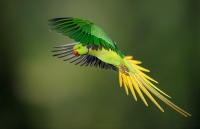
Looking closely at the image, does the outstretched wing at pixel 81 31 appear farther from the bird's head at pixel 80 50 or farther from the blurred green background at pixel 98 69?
the blurred green background at pixel 98 69

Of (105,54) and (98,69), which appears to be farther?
(98,69)

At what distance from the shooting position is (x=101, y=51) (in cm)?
33

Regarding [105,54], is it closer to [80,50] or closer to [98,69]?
[80,50]

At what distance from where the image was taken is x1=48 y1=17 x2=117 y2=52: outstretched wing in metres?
0.28

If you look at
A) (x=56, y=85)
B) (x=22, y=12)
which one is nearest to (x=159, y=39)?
(x=56, y=85)

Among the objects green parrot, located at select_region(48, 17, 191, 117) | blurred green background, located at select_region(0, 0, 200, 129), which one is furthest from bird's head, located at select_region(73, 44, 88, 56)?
blurred green background, located at select_region(0, 0, 200, 129)

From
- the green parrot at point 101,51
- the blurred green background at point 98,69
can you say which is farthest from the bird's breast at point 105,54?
the blurred green background at point 98,69

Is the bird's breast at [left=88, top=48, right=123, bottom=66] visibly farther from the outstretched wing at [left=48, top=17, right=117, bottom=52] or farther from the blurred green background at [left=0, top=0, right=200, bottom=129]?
the blurred green background at [left=0, top=0, right=200, bottom=129]

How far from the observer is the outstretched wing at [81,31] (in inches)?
Answer: 10.9

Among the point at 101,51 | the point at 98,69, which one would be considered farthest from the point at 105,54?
the point at 98,69

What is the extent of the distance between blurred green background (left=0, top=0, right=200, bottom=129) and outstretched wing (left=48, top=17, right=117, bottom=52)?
0.79 meters

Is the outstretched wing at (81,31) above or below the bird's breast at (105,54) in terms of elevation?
above

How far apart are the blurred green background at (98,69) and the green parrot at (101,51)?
766mm

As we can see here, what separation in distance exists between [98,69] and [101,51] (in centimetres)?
83
